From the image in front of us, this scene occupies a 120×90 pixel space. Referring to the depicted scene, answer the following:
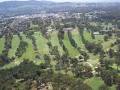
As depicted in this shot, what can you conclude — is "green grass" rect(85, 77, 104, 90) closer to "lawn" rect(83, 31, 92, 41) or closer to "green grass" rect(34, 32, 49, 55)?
"green grass" rect(34, 32, 49, 55)

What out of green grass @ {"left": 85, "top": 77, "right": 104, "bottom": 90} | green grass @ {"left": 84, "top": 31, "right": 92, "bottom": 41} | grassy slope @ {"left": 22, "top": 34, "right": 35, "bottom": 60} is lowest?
green grass @ {"left": 84, "top": 31, "right": 92, "bottom": 41}

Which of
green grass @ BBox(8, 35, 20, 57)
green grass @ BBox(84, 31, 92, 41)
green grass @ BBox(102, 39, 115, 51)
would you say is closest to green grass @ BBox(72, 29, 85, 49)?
green grass @ BBox(84, 31, 92, 41)

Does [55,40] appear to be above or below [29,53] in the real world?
below

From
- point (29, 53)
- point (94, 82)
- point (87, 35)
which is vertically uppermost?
point (94, 82)

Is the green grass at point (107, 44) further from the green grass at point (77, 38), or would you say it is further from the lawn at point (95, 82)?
the lawn at point (95, 82)

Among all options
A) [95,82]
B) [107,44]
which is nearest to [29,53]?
[107,44]

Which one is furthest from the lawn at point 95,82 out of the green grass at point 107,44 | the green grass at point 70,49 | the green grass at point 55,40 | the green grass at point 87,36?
the green grass at point 87,36

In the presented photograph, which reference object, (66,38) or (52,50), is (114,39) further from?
(52,50)

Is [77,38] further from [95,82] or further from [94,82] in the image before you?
[95,82]
